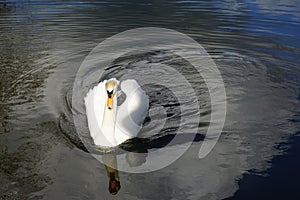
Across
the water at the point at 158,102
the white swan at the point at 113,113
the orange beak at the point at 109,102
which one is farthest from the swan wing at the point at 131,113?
the water at the point at 158,102

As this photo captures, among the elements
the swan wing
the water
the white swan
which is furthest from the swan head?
the water

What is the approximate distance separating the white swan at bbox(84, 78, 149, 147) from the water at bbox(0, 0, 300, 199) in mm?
495

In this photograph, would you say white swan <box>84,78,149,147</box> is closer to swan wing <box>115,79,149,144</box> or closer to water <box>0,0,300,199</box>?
swan wing <box>115,79,149,144</box>

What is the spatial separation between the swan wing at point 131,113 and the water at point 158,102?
0.73 meters

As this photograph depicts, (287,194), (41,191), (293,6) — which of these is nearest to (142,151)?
(41,191)

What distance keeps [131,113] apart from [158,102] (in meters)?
1.44

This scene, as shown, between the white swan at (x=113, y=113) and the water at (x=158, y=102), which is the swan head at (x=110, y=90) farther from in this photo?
the water at (x=158, y=102)

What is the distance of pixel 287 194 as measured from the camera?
20.3 feet

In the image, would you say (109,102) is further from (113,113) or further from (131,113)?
(131,113)

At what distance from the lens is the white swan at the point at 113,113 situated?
749 centimetres

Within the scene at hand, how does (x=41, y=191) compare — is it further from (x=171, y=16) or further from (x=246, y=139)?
(x=171, y=16)

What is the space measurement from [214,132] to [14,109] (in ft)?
14.3

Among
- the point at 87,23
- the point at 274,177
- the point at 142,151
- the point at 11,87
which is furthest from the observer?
the point at 87,23

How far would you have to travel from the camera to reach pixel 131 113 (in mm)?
8242
